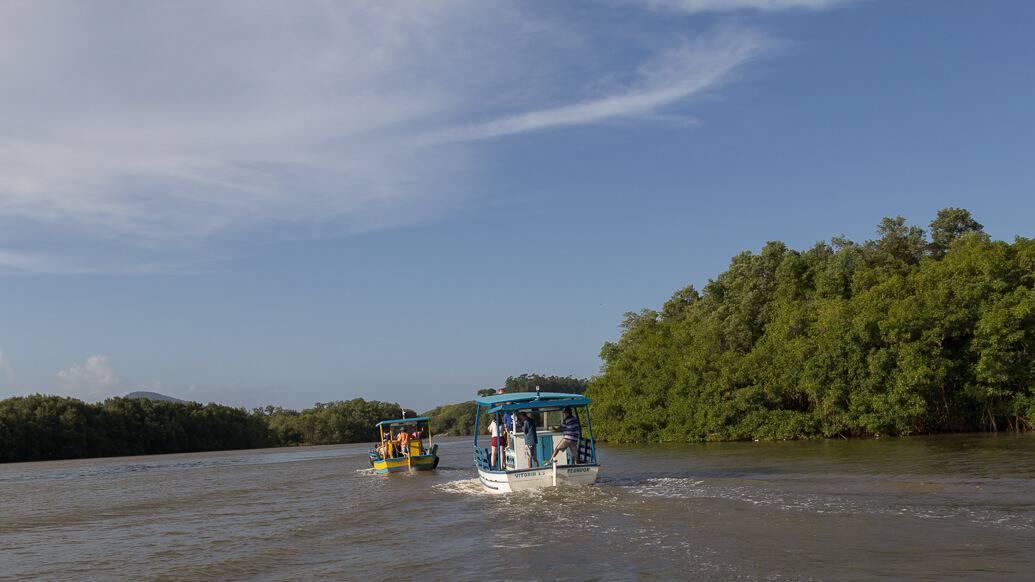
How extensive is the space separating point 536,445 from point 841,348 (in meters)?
27.0

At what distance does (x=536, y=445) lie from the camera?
24.0 m

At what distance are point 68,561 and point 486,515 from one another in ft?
31.4

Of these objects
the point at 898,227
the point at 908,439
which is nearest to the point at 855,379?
the point at 908,439

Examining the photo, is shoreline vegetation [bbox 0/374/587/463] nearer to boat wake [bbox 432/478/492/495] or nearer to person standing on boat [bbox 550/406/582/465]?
boat wake [bbox 432/478/492/495]

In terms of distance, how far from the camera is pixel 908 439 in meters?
39.4

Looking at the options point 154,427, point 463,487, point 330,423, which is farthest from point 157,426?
point 463,487

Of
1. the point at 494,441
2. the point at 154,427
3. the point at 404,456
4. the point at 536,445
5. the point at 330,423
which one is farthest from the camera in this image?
the point at 330,423

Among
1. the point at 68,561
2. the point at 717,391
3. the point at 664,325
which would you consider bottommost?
the point at 68,561

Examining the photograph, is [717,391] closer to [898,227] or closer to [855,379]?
[855,379]

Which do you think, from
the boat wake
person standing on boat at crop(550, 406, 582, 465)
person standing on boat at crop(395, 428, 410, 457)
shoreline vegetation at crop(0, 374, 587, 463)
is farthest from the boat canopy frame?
shoreline vegetation at crop(0, 374, 587, 463)

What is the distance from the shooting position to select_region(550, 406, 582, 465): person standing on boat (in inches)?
912

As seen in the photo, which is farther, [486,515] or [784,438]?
[784,438]

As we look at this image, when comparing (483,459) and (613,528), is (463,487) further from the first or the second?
(613,528)

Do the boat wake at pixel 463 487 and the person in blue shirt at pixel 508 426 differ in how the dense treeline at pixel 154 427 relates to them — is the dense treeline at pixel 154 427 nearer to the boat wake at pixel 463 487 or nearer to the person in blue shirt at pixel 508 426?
the boat wake at pixel 463 487
